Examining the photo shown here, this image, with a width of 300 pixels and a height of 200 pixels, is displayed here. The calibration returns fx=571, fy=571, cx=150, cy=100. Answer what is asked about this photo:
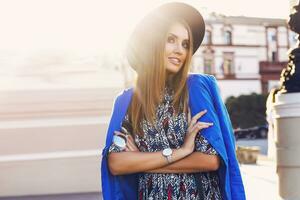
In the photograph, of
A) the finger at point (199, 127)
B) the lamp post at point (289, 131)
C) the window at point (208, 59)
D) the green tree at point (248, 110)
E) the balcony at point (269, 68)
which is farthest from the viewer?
the balcony at point (269, 68)

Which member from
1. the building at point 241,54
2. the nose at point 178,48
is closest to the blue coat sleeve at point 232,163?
the nose at point 178,48

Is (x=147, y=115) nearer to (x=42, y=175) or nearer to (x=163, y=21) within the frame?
(x=163, y=21)

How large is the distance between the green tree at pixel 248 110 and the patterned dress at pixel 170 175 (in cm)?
3807

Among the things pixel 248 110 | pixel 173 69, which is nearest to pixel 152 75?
pixel 173 69

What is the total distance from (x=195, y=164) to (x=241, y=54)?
4188cm

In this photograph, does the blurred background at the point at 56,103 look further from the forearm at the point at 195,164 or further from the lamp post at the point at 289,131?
the forearm at the point at 195,164

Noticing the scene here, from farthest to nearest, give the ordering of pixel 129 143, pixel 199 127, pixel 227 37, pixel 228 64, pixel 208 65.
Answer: pixel 228 64, pixel 227 37, pixel 208 65, pixel 129 143, pixel 199 127

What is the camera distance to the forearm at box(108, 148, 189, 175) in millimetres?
1729

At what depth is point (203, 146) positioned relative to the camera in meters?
1.72

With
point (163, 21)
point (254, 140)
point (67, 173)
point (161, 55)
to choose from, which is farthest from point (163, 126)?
point (254, 140)

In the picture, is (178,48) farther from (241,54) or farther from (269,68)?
(269,68)

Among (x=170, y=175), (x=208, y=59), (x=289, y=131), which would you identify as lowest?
(x=289, y=131)

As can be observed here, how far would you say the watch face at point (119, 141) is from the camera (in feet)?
5.85

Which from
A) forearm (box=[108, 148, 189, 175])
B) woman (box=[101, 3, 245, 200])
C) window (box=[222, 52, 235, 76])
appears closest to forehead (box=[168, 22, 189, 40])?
woman (box=[101, 3, 245, 200])
